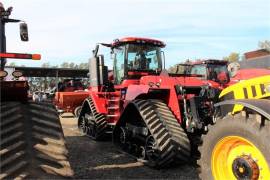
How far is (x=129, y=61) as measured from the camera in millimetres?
10000

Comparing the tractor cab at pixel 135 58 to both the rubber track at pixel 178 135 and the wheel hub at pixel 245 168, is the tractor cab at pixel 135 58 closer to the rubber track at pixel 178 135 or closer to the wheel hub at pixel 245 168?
the rubber track at pixel 178 135

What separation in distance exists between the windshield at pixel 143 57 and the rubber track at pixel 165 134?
2678 millimetres

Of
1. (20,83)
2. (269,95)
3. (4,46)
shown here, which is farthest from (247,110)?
(4,46)

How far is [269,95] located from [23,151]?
2960mm

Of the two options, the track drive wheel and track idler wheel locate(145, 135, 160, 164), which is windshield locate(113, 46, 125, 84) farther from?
track idler wheel locate(145, 135, 160, 164)

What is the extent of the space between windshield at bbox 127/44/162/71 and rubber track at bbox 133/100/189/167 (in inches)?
105

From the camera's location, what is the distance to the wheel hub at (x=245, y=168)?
14.2 ft

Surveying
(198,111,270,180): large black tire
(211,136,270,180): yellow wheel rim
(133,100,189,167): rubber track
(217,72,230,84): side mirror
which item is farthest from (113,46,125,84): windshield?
(211,136,270,180): yellow wheel rim

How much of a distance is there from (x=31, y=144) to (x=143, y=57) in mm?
6810

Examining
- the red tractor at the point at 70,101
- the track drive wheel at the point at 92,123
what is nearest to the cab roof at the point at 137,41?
the track drive wheel at the point at 92,123

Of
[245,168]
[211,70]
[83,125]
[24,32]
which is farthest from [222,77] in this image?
[245,168]

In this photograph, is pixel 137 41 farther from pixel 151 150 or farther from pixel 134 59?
pixel 151 150

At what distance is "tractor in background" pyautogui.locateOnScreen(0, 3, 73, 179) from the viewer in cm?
349

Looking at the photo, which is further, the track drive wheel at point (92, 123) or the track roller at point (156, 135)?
the track drive wheel at point (92, 123)
